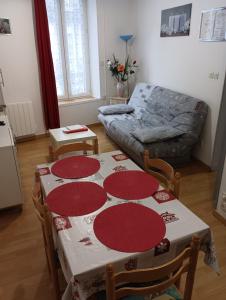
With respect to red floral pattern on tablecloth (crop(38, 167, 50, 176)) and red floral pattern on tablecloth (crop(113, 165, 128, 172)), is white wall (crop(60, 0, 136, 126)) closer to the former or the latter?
red floral pattern on tablecloth (crop(38, 167, 50, 176))

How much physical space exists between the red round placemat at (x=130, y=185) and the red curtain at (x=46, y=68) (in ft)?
9.57

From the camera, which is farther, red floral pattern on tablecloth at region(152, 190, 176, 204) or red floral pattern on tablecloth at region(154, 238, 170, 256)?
red floral pattern on tablecloth at region(152, 190, 176, 204)

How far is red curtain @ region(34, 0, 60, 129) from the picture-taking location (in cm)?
378

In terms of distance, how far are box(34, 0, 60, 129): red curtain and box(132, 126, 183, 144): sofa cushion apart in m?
1.86

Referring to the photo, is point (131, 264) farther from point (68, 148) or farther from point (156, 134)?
point (156, 134)

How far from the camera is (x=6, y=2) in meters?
3.59

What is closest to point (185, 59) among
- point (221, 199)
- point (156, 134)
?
point (156, 134)

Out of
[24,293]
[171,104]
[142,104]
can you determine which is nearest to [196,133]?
[171,104]

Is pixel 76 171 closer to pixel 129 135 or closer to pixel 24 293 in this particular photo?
pixel 24 293

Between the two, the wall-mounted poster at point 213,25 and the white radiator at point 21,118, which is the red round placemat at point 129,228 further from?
the white radiator at point 21,118

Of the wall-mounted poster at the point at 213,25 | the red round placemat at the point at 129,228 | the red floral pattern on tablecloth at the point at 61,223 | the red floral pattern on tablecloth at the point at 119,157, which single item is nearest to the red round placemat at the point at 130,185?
the red round placemat at the point at 129,228

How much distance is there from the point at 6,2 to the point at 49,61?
95cm

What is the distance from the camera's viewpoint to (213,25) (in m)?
2.79

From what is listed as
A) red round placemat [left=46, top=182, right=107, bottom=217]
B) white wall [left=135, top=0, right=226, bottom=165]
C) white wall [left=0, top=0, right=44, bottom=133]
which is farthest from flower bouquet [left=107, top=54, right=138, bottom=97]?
red round placemat [left=46, top=182, right=107, bottom=217]
